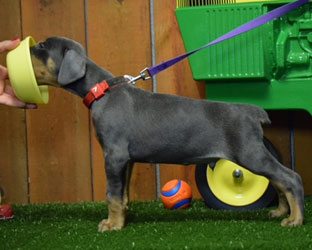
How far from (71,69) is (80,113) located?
861 millimetres

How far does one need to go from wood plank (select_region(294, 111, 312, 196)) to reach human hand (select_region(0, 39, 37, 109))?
1.37m

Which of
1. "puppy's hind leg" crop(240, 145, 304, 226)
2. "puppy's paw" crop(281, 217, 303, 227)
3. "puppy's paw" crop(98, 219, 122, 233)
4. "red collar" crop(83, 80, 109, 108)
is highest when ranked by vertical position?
"red collar" crop(83, 80, 109, 108)

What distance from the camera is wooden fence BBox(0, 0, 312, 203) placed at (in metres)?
3.33

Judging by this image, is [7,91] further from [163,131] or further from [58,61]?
[163,131]

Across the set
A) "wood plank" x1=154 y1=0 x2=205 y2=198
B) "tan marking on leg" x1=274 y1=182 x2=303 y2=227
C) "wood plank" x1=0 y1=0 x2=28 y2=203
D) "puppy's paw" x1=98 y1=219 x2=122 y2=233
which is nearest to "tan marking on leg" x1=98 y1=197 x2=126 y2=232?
"puppy's paw" x1=98 y1=219 x2=122 y2=233

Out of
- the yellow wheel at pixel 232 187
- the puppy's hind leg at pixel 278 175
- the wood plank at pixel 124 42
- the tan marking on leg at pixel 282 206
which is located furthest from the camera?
the wood plank at pixel 124 42

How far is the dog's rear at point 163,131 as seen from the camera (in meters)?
2.52

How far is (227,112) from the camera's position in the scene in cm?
255

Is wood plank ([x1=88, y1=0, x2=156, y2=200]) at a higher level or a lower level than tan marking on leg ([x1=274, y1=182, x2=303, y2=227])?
Result: higher

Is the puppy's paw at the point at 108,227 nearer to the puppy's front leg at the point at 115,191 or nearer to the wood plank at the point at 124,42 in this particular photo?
the puppy's front leg at the point at 115,191

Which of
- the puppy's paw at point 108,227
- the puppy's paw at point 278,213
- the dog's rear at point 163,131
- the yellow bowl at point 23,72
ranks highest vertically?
the yellow bowl at point 23,72

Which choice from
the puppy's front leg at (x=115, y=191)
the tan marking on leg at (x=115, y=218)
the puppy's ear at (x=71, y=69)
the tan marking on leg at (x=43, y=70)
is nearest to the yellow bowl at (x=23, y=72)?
the tan marking on leg at (x=43, y=70)

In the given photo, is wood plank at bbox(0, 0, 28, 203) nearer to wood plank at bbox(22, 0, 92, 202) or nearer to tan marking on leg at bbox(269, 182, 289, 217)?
wood plank at bbox(22, 0, 92, 202)

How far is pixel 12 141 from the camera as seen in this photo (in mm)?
3467
